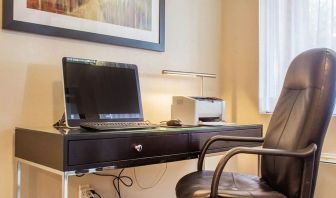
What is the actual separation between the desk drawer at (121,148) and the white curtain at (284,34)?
1079 millimetres

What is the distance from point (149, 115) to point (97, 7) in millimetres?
815

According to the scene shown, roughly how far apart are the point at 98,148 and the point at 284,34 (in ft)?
5.63

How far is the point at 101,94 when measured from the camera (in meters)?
1.92

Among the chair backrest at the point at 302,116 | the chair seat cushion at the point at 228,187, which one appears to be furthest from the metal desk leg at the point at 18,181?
the chair backrest at the point at 302,116

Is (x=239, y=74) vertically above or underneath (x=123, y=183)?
above

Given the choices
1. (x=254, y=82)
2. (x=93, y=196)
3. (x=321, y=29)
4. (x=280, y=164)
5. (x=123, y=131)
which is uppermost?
(x=321, y=29)

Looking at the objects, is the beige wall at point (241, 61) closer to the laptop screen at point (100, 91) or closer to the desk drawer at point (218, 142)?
the desk drawer at point (218, 142)

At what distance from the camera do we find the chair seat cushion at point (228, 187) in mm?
1377

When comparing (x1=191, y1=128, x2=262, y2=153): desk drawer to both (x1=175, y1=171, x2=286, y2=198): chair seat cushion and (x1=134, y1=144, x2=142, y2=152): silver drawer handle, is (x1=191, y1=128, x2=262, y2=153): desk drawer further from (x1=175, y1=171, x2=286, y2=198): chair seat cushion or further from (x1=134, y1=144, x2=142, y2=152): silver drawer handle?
(x1=134, y1=144, x2=142, y2=152): silver drawer handle

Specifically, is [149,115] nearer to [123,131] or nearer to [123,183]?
[123,183]

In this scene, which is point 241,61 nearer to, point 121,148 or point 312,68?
point 312,68

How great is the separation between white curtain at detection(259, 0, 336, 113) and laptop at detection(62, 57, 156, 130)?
109 centimetres

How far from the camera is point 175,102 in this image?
2229 millimetres

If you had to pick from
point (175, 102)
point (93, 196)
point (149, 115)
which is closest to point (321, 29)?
point (175, 102)
